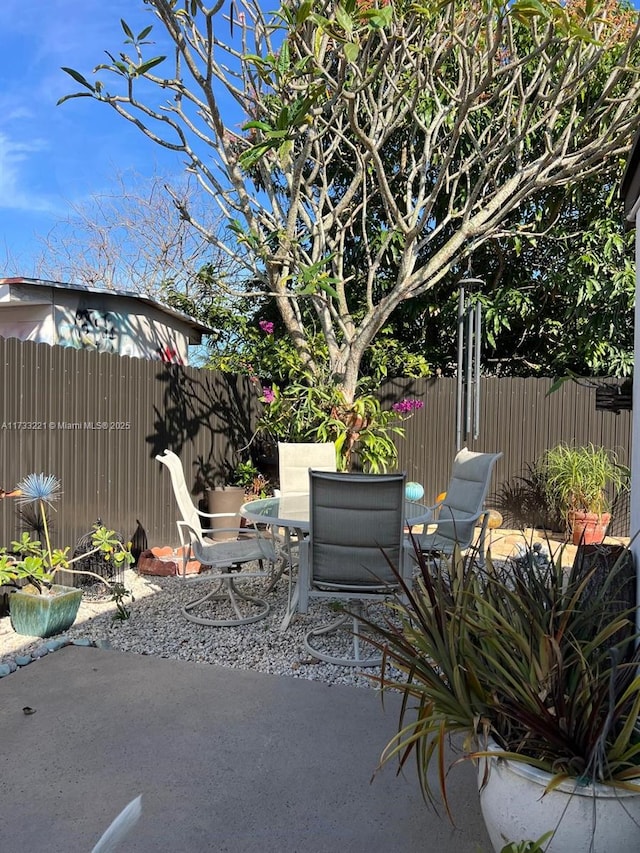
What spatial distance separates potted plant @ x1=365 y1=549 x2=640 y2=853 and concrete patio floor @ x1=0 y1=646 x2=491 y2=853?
22 centimetres

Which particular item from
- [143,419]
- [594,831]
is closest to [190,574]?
[143,419]

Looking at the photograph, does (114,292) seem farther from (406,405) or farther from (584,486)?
(584,486)

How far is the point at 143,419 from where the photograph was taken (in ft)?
18.7

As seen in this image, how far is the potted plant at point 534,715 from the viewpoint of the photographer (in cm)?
148

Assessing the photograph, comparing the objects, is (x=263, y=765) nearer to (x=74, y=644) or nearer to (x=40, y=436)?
(x=74, y=644)

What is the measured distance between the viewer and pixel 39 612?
370 cm

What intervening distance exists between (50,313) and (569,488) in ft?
18.8

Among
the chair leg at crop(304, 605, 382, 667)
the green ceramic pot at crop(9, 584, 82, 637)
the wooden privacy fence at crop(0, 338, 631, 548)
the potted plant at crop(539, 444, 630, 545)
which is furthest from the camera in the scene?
the potted plant at crop(539, 444, 630, 545)

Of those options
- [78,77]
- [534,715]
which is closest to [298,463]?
[78,77]

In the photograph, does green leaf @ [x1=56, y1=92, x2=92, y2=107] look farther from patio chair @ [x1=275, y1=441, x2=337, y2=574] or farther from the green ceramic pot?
the green ceramic pot

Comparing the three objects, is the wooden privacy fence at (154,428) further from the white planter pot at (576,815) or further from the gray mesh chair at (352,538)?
the white planter pot at (576,815)

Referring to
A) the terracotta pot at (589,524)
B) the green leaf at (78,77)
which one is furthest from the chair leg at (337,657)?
the green leaf at (78,77)

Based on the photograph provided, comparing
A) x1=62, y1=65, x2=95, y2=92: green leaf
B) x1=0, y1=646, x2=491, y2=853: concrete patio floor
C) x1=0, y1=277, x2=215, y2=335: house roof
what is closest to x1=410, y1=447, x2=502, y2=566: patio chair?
x1=0, y1=646, x2=491, y2=853: concrete patio floor

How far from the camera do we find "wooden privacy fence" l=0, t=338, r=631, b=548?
4305 millimetres
